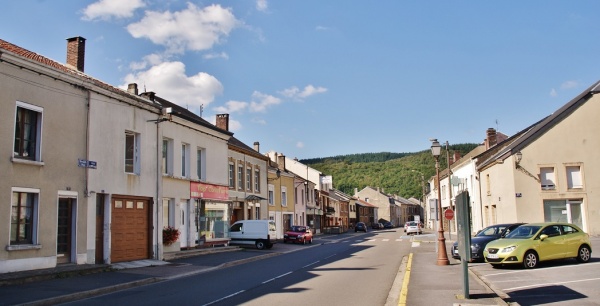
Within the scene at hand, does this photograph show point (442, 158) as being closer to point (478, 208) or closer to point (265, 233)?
point (478, 208)

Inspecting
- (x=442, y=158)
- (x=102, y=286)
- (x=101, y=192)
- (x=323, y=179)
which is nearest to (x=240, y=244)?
(x=101, y=192)

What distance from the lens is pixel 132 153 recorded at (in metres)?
21.8

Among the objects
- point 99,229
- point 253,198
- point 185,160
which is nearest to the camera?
point 99,229

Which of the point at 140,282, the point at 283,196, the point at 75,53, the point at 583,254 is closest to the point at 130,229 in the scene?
the point at 140,282

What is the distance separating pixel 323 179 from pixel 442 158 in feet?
76.2

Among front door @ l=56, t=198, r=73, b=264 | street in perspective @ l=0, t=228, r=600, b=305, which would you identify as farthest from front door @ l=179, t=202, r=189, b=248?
front door @ l=56, t=198, r=73, b=264

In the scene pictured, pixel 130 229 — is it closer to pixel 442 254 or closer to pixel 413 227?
pixel 442 254

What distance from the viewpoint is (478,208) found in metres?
43.5

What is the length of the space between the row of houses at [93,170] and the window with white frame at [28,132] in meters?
0.03

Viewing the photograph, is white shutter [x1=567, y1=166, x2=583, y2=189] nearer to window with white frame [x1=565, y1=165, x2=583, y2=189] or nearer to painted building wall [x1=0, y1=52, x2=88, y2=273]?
window with white frame [x1=565, y1=165, x2=583, y2=189]

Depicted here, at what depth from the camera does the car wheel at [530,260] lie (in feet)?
56.3

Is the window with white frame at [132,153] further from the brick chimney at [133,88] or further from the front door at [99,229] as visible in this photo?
the brick chimney at [133,88]

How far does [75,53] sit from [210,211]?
11.3m

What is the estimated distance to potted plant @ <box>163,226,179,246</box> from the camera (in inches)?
954
